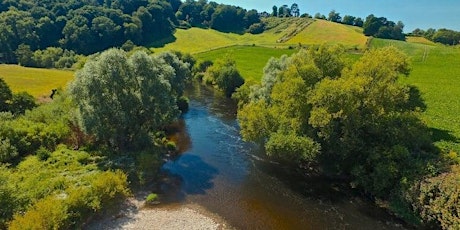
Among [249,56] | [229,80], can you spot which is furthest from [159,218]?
[249,56]

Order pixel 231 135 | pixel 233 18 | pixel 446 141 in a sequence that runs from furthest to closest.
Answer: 1. pixel 233 18
2. pixel 231 135
3. pixel 446 141

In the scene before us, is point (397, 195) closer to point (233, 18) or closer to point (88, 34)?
point (88, 34)

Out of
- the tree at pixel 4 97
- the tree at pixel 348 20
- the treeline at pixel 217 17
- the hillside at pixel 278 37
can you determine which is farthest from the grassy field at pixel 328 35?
the tree at pixel 4 97

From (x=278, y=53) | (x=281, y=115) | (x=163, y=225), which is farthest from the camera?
(x=278, y=53)

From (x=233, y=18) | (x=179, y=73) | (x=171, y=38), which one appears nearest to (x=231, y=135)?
(x=179, y=73)

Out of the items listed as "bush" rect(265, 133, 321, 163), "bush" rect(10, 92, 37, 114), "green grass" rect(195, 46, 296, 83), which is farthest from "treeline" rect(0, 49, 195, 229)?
"green grass" rect(195, 46, 296, 83)

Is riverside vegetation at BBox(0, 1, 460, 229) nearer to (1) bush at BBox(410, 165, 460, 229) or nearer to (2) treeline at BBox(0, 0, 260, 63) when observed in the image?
(1) bush at BBox(410, 165, 460, 229)

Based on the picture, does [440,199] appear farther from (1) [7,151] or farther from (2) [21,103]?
(2) [21,103]

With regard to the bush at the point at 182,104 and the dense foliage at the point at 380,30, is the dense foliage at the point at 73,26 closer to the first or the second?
the bush at the point at 182,104
